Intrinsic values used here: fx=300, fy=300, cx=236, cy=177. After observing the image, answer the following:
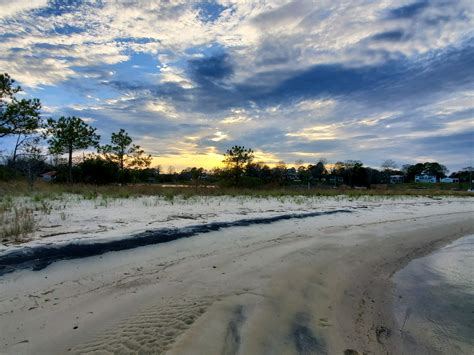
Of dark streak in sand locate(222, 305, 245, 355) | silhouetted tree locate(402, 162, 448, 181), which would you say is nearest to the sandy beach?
dark streak in sand locate(222, 305, 245, 355)

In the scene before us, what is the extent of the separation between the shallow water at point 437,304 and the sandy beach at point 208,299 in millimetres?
162

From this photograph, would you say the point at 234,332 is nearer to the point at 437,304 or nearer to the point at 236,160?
the point at 437,304

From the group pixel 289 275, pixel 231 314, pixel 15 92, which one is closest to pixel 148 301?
pixel 231 314

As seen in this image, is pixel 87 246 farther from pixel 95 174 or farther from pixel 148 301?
pixel 95 174

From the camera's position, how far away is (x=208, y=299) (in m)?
3.15

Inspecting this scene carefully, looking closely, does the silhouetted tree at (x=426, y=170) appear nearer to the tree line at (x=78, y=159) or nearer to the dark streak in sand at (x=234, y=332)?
the tree line at (x=78, y=159)

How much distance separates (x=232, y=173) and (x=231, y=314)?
A: 29.3 m

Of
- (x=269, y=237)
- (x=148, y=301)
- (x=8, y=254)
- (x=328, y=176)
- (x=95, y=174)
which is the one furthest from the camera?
(x=328, y=176)

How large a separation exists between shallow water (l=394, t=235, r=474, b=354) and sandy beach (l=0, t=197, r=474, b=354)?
0.53 ft

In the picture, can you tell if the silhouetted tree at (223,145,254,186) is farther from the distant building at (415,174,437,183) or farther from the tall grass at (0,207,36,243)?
the distant building at (415,174,437,183)

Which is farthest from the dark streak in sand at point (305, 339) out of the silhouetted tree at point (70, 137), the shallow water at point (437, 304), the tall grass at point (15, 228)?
the silhouetted tree at point (70, 137)

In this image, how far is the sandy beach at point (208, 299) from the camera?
2.40 m

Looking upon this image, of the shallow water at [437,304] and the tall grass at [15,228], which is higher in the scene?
the tall grass at [15,228]

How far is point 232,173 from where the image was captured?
32062mm
